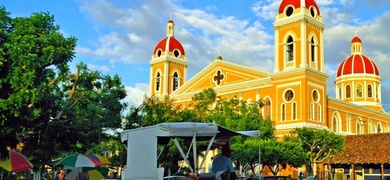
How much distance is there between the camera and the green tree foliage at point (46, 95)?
1489 cm

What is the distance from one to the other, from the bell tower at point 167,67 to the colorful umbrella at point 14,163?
39686 millimetres

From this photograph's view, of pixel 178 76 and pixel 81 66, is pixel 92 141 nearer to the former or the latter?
pixel 81 66

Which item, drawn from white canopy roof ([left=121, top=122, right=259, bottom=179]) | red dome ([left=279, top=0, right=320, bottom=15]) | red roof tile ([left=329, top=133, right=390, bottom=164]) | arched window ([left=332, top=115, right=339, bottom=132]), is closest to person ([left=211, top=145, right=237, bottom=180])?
white canopy roof ([left=121, top=122, right=259, bottom=179])

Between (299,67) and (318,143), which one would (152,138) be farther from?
(299,67)

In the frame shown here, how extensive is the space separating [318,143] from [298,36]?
10.1 metres

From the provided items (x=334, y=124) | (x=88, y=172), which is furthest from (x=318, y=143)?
(x=88, y=172)

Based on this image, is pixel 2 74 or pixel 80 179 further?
pixel 80 179

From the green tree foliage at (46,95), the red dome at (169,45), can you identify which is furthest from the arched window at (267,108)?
the green tree foliage at (46,95)

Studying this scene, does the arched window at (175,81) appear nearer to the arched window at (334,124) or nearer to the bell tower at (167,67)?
the bell tower at (167,67)

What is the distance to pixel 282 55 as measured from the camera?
4181cm

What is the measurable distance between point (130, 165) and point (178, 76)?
43966mm

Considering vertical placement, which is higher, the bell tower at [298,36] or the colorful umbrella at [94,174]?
the bell tower at [298,36]

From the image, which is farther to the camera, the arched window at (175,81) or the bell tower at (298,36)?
the arched window at (175,81)

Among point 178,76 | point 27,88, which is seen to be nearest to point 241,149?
point 27,88
